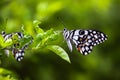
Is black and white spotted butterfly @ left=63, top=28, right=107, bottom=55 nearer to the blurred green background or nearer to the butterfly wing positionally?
the butterfly wing

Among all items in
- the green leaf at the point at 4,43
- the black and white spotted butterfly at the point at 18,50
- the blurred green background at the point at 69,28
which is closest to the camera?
the black and white spotted butterfly at the point at 18,50

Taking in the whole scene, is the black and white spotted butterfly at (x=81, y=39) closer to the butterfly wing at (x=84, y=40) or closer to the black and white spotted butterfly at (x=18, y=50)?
the butterfly wing at (x=84, y=40)

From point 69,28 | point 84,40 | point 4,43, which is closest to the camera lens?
point 84,40

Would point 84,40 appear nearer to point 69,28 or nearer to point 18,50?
point 18,50

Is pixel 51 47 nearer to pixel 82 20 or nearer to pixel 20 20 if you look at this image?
pixel 20 20

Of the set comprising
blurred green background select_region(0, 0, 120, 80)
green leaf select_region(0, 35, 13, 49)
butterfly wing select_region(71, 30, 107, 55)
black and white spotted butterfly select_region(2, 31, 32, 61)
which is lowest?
butterfly wing select_region(71, 30, 107, 55)

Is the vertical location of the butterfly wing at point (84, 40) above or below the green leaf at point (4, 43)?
below

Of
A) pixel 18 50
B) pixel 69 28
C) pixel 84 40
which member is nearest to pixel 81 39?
pixel 84 40

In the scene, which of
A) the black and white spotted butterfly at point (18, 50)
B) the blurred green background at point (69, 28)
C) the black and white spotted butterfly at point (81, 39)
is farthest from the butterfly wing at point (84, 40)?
the blurred green background at point (69, 28)

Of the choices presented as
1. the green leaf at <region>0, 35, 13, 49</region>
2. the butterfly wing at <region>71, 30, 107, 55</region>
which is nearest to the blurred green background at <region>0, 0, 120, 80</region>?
the green leaf at <region>0, 35, 13, 49</region>
